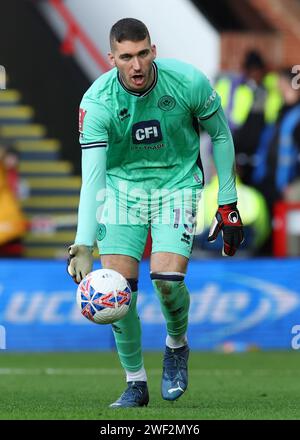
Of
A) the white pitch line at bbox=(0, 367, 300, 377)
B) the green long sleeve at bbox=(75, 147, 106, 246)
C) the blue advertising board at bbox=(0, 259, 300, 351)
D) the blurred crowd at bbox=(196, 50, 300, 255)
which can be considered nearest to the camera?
the green long sleeve at bbox=(75, 147, 106, 246)

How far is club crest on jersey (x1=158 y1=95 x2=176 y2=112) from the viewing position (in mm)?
8930

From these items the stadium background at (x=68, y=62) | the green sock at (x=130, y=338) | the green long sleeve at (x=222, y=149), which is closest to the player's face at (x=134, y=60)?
the green long sleeve at (x=222, y=149)

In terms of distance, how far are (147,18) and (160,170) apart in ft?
40.3

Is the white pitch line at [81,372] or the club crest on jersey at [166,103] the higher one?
the club crest on jersey at [166,103]

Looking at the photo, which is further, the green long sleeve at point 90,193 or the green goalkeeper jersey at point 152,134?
the green goalkeeper jersey at point 152,134

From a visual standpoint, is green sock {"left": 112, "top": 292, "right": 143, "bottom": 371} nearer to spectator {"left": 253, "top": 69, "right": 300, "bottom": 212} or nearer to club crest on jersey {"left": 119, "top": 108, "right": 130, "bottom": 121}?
club crest on jersey {"left": 119, "top": 108, "right": 130, "bottom": 121}

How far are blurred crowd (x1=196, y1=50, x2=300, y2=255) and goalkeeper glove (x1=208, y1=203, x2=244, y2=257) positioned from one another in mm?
8687

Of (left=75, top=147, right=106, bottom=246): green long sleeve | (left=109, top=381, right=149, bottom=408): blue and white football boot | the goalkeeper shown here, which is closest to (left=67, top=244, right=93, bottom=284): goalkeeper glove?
(left=75, top=147, right=106, bottom=246): green long sleeve

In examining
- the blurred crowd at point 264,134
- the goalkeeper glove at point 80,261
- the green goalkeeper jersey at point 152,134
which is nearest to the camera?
the goalkeeper glove at point 80,261

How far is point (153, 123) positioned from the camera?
8938 millimetres

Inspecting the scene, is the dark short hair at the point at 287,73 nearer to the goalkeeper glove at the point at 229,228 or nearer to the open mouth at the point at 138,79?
the goalkeeper glove at the point at 229,228

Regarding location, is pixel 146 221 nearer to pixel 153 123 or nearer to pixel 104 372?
pixel 153 123

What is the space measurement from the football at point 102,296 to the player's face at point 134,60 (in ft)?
4.24

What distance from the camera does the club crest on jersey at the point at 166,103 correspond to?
352 inches
